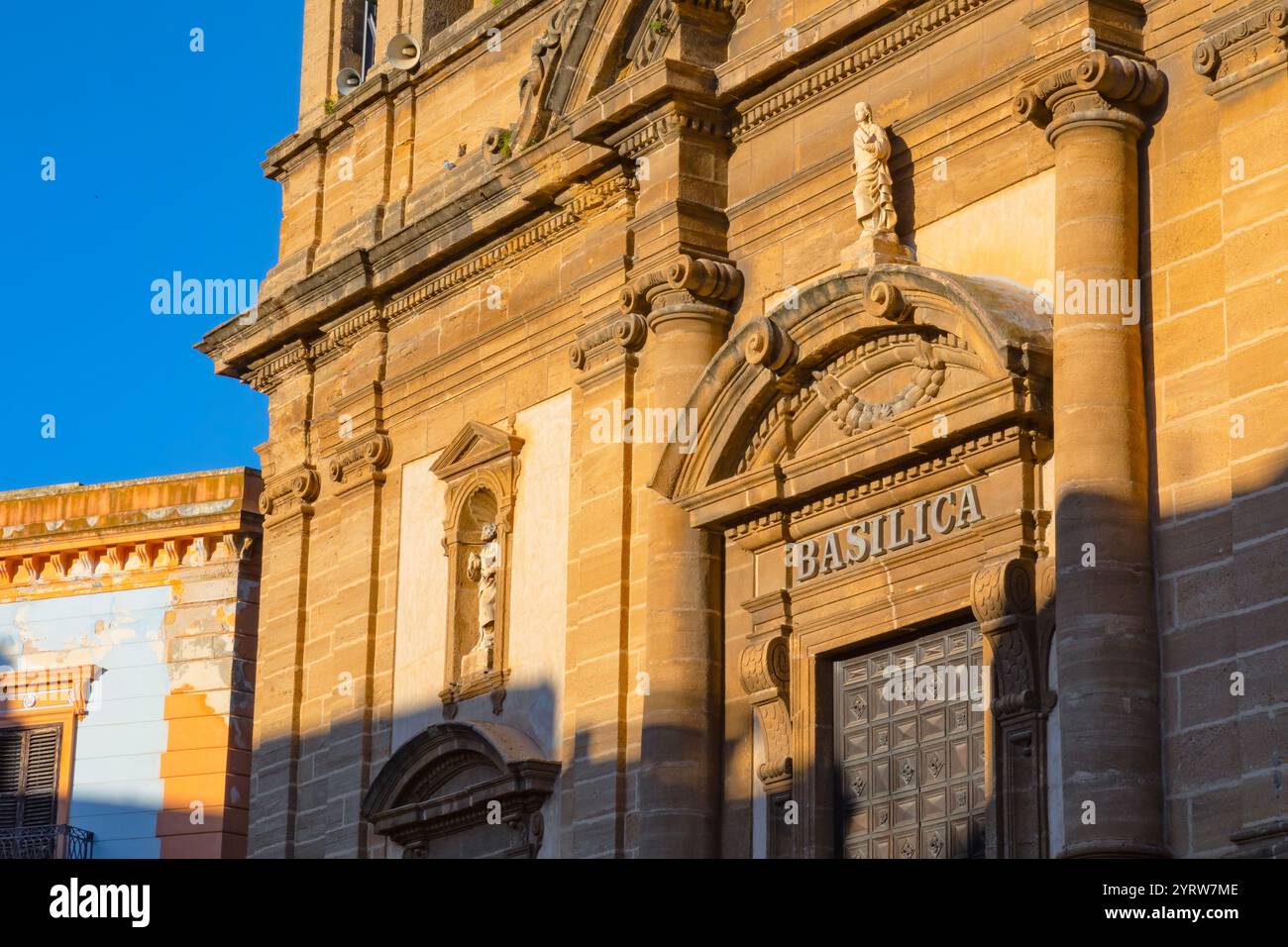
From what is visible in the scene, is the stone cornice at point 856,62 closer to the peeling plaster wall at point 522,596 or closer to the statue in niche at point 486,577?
the peeling plaster wall at point 522,596

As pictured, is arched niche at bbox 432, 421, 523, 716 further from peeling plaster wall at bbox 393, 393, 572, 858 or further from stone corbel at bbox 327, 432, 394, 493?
stone corbel at bbox 327, 432, 394, 493

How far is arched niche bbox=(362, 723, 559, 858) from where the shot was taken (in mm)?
19047

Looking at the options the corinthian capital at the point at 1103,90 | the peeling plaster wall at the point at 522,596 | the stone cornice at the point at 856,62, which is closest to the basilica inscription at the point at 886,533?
the corinthian capital at the point at 1103,90

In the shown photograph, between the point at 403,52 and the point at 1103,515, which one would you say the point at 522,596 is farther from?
the point at 1103,515

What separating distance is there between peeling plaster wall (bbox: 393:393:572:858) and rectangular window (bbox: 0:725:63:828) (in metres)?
7.28

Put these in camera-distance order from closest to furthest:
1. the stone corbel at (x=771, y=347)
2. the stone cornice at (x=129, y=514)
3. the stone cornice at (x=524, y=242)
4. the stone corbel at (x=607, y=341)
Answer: the stone corbel at (x=771, y=347)
the stone corbel at (x=607, y=341)
the stone cornice at (x=524, y=242)
the stone cornice at (x=129, y=514)

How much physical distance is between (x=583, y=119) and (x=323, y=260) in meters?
4.76

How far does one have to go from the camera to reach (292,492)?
75.4 feet

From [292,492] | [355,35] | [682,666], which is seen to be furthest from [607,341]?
[355,35]

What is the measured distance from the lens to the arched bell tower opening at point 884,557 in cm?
1560

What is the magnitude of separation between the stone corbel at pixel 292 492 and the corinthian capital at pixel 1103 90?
9230 millimetres

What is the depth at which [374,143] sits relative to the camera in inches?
911
